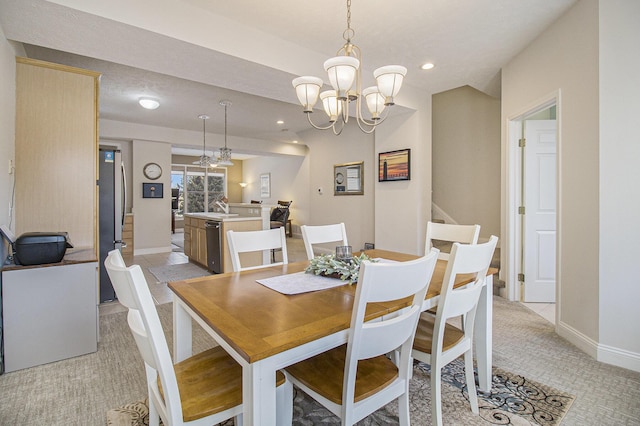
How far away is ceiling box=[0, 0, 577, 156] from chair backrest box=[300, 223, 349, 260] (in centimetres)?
162

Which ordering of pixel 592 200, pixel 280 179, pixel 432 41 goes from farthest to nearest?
1. pixel 280 179
2. pixel 432 41
3. pixel 592 200

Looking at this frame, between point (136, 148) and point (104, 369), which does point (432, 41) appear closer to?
point (104, 369)

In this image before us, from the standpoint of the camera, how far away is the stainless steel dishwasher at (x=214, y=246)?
4.38m

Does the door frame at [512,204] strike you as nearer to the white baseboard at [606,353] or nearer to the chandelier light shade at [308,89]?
the white baseboard at [606,353]

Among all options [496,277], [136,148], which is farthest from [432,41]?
[136,148]

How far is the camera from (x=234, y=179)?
12094 millimetres

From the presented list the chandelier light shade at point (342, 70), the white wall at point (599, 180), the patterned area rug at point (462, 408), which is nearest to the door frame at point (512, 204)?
the white wall at point (599, 180)

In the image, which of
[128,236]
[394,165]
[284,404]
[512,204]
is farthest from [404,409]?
[128,236]

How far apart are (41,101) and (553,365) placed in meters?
4.33

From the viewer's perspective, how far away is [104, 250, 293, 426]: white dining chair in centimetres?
90

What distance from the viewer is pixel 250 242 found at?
2.01 m

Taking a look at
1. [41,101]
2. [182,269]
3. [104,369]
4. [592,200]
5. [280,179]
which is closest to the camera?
[104,369]

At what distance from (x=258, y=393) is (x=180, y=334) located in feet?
A: 2.35

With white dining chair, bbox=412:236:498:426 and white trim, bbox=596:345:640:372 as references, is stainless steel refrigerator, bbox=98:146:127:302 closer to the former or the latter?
white dining chair, bbox=412:236:498:426
